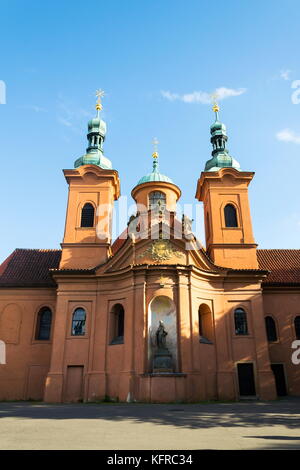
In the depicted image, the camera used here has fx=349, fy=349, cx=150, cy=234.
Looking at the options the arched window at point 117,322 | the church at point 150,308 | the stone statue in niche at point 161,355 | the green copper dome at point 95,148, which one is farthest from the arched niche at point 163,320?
the green copper dome at point 95,148

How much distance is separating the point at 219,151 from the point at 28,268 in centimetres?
1813

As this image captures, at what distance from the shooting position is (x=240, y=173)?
87.4 feet

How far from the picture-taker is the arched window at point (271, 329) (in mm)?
24311

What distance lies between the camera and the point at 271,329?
24531 mm

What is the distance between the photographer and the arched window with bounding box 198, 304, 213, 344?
21822 millimetres

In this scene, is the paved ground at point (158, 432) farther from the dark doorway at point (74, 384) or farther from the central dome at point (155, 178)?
the central dome at point (155, 178)

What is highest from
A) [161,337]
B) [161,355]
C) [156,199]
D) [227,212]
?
[156,199]

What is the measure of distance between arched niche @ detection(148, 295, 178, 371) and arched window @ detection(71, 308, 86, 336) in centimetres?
458

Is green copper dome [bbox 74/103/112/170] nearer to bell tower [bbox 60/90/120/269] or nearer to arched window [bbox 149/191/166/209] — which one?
bell tower [bbox 60/90/120/269]

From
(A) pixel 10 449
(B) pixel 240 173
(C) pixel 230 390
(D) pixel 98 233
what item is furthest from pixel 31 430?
(B) pixel 240 173

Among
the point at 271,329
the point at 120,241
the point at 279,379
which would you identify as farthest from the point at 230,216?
the point at 279,379

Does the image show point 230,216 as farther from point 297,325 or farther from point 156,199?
point 297,325

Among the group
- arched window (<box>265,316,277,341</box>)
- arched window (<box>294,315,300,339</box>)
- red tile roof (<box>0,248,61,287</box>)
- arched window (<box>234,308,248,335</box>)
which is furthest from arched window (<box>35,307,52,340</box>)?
arched window (<box>294,315,300,339</box>)

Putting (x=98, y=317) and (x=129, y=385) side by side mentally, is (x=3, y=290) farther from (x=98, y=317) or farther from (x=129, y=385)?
(x=129, y=385)
